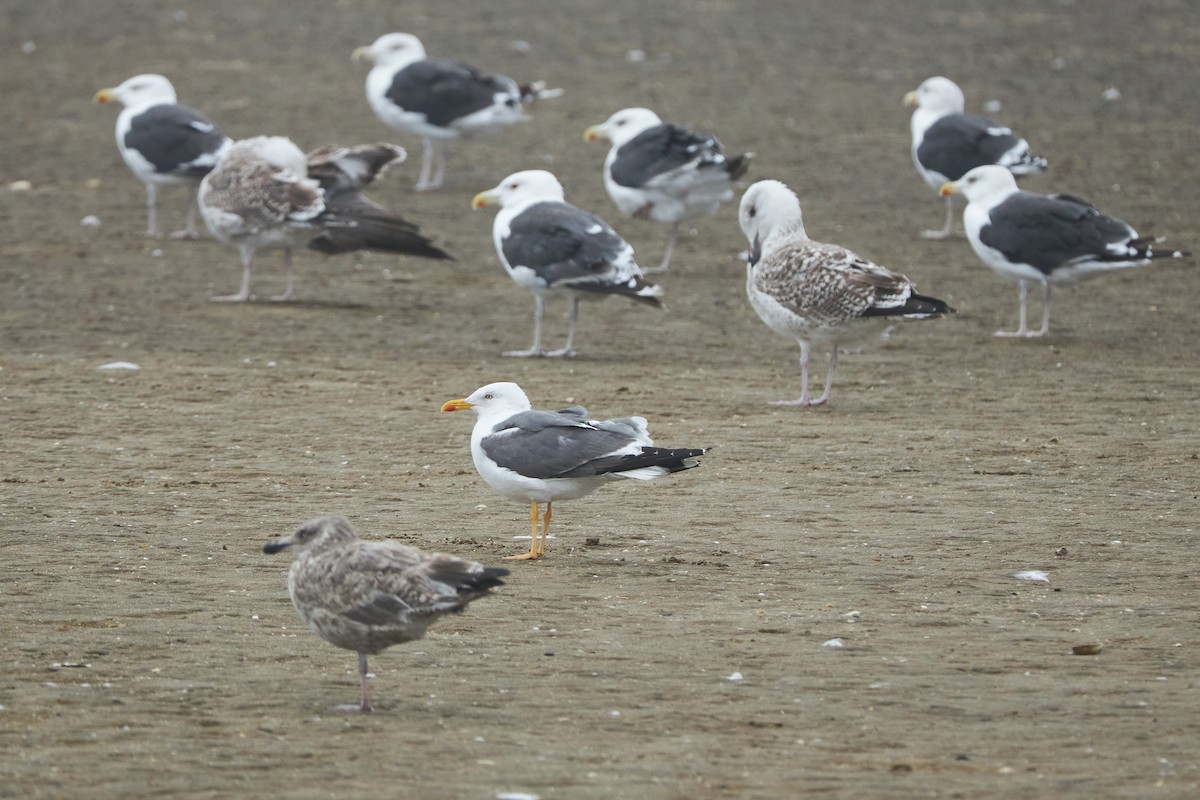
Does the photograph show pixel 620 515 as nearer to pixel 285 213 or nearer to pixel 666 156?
pixel 285 213

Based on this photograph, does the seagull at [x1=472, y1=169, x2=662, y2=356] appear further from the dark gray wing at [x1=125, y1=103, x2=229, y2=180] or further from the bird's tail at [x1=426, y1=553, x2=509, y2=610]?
the bird's tail at [x1=426, y1=553, x2=509, y2=610]

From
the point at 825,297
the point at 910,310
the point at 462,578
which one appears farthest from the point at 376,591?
the point at 910,310

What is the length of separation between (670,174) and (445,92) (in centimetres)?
476

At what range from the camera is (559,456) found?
8.03m

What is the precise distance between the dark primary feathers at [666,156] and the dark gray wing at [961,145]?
7.43 feet

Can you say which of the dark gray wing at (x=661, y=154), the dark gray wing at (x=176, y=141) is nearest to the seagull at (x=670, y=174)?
the dark gray wing at (x=661, y=154)

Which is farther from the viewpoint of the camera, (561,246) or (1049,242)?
(1049,242)

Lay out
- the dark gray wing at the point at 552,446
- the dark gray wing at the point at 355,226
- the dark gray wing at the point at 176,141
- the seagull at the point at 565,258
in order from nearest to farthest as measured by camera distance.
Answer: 1. the dark gray wing at the point at 552,446
2. the seagull at the point at 565,258
3. the dark gray wing at the point at 355,226
4. the dark gray wing at the point at 176,141

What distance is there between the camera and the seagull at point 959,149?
1689 cm

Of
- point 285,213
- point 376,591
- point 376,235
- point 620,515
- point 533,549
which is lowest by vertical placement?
point 376,235

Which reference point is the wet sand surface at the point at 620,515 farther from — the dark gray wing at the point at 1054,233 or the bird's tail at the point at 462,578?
the dark gray wing at the point at 1054,233

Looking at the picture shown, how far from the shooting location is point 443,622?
7.25 meters

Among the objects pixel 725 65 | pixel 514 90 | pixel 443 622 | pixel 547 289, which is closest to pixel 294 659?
pixel 443 622

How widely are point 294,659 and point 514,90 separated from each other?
557 inches
